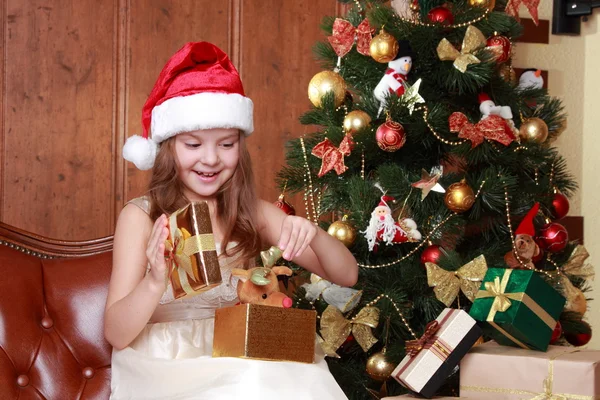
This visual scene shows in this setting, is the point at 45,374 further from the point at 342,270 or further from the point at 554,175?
the point at 554,175

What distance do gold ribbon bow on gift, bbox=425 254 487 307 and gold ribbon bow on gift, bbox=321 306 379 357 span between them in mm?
183

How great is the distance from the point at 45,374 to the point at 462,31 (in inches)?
48.7

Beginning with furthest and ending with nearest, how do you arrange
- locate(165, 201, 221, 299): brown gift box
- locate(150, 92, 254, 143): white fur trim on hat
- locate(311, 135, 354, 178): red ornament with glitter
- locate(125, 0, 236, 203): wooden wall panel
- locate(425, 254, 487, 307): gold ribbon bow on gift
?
locate(125, 0, 236, 203): wooden wall panel
locate(311, 135, 354, 178): red ornament with glitter
locate(425, 254, 487, 307): gold ribbon bow on gift
locate(150, 92, 254, 143): white fur trim on hat
locate(165, 201, 221, 299): brown gift box

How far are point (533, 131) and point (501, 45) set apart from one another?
8.9 inches

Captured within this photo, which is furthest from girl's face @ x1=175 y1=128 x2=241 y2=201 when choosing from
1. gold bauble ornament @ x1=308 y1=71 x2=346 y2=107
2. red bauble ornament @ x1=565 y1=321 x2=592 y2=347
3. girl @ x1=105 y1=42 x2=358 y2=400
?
red bauble ornament @ x1=565 y1=321 x2=592 y2=347

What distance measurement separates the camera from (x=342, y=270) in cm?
174

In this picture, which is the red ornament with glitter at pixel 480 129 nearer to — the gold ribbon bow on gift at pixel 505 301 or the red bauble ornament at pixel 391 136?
the red bauble ornament at pixel 391 136

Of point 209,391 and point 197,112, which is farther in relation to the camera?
point 197,112

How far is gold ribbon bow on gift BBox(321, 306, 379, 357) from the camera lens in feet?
6.42

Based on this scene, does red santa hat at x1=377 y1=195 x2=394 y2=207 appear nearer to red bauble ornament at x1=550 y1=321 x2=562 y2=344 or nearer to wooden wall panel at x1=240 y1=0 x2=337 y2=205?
red bauble ornament at x1=550 y1=321 x2=562 y2=344

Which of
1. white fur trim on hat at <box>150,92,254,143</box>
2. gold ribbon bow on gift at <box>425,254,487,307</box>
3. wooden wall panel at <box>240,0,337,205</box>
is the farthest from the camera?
wooden wall panel at <box>240,0,337,205</box>

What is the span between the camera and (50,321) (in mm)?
1670

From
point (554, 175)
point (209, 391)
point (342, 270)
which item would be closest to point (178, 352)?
point (209, 391)

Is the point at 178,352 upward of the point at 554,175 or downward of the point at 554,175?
downward
